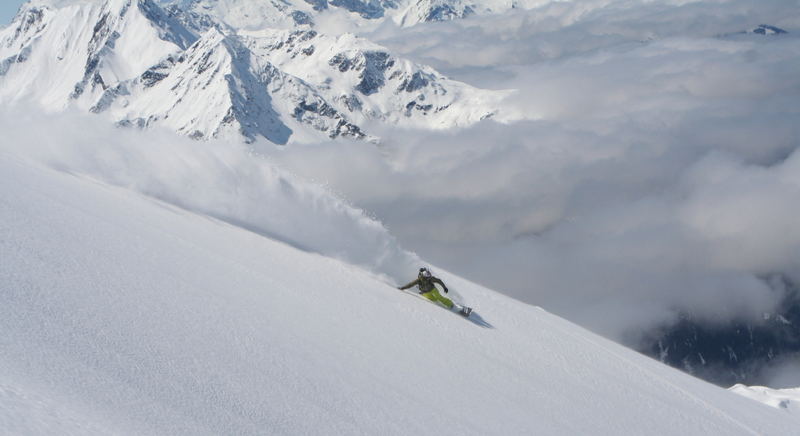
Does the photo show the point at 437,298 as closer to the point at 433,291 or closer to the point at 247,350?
the point at 433,291

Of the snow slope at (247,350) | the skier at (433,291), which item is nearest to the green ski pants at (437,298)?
the skier at (433,291)

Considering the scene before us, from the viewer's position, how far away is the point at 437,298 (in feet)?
55.3

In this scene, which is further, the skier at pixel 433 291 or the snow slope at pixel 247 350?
the skier at pixel 433 291

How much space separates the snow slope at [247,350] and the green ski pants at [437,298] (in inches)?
24.0

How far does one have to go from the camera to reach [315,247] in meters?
19.5

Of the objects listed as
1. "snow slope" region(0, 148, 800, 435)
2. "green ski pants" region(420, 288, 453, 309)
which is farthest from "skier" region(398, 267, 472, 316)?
"snow slope" region(0, 148, 800, 435)

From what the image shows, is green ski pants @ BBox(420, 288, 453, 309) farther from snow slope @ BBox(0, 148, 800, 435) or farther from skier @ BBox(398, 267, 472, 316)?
snow slope @ BBox(0, 148, 800, 435)

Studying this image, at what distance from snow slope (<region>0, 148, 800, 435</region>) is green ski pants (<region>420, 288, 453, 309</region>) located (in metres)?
0.61

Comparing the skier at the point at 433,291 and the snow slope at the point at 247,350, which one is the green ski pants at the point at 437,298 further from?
the snow slope at the point at 247,350

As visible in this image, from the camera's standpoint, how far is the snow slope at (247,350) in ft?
21.0

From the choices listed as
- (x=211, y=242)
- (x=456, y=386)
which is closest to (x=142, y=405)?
(x=456, y=386)

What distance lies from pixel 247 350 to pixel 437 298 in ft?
29.4

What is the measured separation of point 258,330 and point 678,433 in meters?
9.03

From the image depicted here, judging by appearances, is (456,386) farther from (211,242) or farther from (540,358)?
(211,242)
